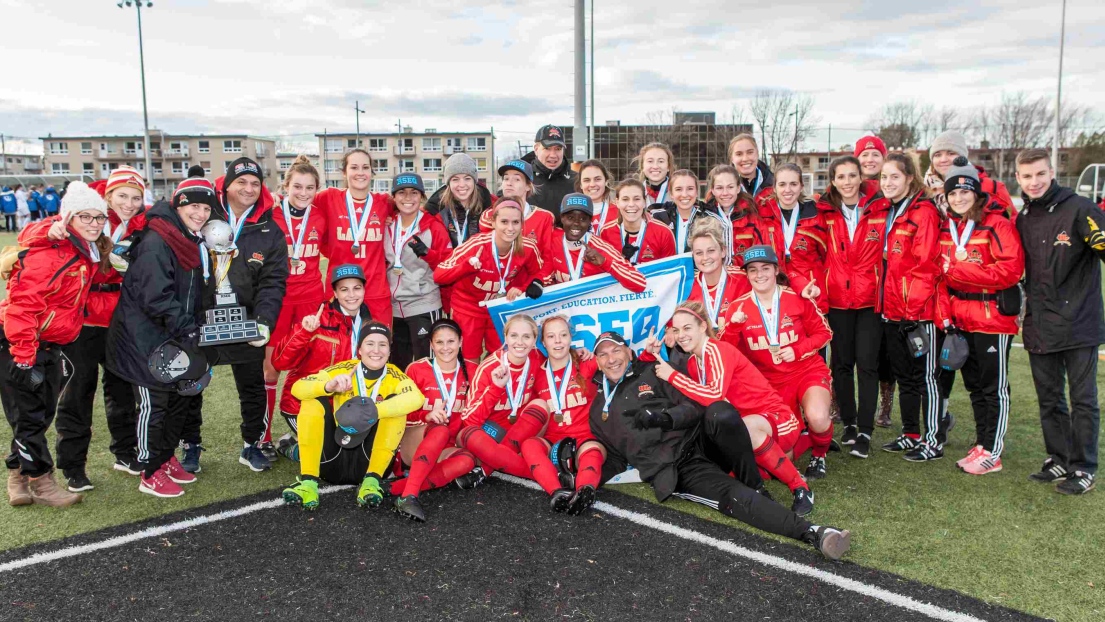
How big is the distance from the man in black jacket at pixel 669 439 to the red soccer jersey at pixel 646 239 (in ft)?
3.66

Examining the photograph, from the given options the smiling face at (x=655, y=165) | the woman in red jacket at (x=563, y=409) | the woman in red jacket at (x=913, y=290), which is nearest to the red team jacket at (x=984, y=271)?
the woman in red jacket at (x=913, y=290)

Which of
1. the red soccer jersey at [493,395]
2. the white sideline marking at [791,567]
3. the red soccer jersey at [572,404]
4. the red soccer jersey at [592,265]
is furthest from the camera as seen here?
the red soccer jersey at [592,265]

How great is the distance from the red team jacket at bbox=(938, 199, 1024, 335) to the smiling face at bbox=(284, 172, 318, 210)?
4.61 meters

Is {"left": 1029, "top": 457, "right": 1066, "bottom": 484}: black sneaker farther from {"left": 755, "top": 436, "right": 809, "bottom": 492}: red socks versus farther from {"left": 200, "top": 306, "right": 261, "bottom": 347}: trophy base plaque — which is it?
{"left": 200, "top": 306, "right": 261, "bottom": 347}: trophy base plaque

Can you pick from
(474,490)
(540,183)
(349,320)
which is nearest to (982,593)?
(474,490)

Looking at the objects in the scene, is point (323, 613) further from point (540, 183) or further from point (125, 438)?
point (540, 183)

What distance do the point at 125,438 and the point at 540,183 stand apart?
3.87 m

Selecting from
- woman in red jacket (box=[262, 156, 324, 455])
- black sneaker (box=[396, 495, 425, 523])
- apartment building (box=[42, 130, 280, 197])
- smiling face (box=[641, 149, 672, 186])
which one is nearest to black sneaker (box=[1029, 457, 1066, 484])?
smiling face (box=[641, 149, 672, 186])

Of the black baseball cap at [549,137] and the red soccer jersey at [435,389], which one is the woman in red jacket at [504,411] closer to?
the red soccer jersey at [435,389]

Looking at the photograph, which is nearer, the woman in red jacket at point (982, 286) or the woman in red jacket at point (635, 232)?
the woman in red jacket at point (982, 286)

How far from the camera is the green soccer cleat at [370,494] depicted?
4.62 metres

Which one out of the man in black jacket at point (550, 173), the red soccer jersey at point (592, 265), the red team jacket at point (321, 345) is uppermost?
the man in black jacket at point (550, 173)

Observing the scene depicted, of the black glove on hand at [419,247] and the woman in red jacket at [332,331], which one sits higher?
the black glove on hand at [419,247]

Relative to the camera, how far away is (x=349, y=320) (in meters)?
5.48
